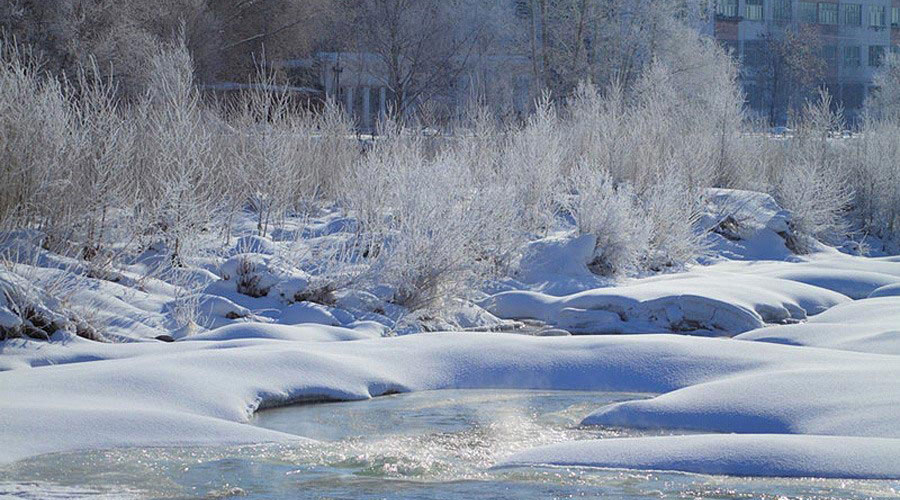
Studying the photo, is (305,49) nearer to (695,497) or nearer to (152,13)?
(152,13)

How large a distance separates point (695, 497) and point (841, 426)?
1525 millimetres

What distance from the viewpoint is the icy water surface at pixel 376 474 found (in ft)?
20.3

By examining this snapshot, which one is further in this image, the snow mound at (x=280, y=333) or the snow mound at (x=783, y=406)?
the snow mound at (x=280, y=333)

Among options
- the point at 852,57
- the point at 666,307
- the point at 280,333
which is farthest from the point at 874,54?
the point at 280,333

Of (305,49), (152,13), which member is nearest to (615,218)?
(152,13)

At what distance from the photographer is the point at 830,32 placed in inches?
2938

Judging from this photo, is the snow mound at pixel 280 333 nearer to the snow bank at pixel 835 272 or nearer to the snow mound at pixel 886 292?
the snow mound at pixel 886 292

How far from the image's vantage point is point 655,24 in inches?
1686

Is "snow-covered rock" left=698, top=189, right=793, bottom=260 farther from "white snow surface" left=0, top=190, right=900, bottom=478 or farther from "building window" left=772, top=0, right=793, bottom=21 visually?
"building window" left=772, top=0, right=793, bottom=21

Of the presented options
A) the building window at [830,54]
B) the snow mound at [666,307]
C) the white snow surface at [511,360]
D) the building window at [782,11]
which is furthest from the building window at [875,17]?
the snow mound at [666,307]

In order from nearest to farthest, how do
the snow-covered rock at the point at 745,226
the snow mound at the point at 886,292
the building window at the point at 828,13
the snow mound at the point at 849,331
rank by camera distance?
1. the snow mound at the point at 849,331
2. the snow mound at the point at 886,292
3. the snow-covered rock at the point at 745,226
4. the building window at the point at 828,13

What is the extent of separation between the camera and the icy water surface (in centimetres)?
619

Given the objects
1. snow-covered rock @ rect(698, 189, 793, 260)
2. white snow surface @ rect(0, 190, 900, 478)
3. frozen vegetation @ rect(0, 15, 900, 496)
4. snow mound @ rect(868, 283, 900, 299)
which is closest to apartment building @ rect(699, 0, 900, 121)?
snow-covered rock @ rect(698, 189, 793, 260)

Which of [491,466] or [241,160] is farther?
[241,160]
